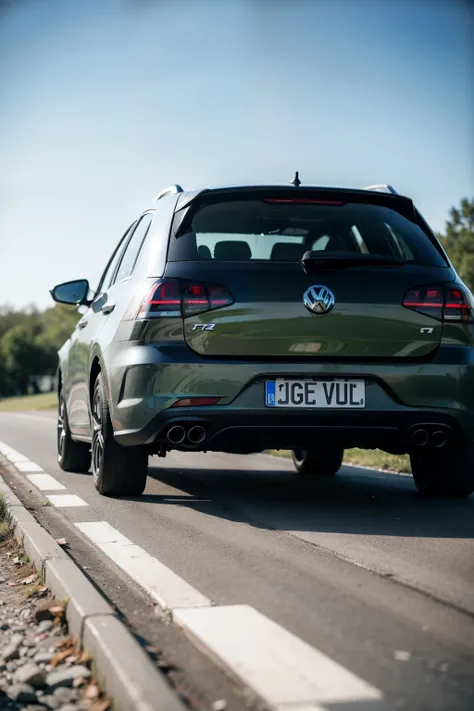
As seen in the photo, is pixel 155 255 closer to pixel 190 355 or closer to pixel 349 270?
pixel 190 355

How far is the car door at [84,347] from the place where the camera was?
26.2ft

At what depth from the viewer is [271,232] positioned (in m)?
7.28

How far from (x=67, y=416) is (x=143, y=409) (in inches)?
125

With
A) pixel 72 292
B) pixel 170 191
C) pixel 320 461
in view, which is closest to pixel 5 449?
pixel 72 292

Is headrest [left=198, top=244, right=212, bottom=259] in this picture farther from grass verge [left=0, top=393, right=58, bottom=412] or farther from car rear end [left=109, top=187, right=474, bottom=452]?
grass verge [left=0, top=393, right=58, bottom=412]

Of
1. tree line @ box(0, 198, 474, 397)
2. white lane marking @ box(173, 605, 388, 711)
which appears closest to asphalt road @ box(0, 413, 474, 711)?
white lane marking @ box(173, 605, 388, 711)

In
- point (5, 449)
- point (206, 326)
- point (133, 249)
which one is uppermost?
point (133, 249)

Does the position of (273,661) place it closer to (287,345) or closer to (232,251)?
(287,345)

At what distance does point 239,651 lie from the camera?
3377mm

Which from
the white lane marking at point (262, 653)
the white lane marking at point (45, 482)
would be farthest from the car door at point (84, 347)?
the white lane marking at point (262, 653)

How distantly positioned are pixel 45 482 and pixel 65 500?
1.33m

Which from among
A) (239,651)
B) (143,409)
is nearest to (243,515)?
(143,409)

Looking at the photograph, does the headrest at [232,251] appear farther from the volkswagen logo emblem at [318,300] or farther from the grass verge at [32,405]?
the grass verge at [32,405]

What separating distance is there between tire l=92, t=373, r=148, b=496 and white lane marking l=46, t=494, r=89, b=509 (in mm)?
177
